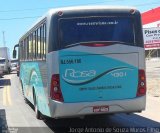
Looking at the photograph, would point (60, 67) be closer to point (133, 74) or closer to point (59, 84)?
point (59, 84)

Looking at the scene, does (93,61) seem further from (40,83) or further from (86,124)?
(86,124)

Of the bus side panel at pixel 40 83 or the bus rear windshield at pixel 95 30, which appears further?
the bus side panel at pixel 40 83

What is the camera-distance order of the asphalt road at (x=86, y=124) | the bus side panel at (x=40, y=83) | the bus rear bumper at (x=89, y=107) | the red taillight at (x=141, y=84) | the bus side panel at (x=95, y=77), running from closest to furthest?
1. the bus rear bumper at (x=89, y=107)
2. the bus side panel at (x=95, y=77)
3. the red taillight at (x=141, y=84)
4. the bus side panel at (x=40, y=83)
5. the asphalt road at (x=86, y=124)

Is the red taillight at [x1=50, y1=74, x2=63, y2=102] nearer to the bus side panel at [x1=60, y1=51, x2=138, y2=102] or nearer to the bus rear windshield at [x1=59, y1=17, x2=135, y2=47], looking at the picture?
the bus side panel at [x1=60, y1=51, x2=138, y2=102]

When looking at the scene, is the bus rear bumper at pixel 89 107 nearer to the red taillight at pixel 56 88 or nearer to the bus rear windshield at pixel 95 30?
the red taillight at pixel 56 88

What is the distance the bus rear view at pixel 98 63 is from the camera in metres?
10.1

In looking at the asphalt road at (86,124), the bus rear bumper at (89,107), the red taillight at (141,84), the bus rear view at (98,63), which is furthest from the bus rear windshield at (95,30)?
the asphalt road at (86,124)

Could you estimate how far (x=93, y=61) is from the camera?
33.8ft

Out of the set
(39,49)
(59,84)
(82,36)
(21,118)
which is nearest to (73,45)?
(82,36)

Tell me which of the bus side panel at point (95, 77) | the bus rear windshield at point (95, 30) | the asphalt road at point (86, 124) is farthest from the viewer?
the asphalt road at point (86, 124)

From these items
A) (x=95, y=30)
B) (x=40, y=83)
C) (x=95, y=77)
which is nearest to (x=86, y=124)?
(x=40, y=83)

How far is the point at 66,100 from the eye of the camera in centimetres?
1010

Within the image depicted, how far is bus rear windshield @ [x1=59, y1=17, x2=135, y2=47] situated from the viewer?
1031 cm

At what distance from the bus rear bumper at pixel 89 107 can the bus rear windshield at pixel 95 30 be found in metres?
1.36
